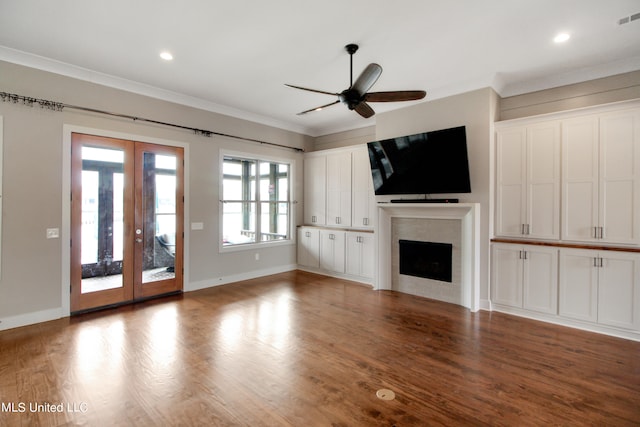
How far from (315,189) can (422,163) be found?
275 centimetres

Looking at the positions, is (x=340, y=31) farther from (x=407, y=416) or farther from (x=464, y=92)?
(x=407, y=416)

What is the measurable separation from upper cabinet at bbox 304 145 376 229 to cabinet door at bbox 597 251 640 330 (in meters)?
3.26

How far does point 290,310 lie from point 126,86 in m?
4.06

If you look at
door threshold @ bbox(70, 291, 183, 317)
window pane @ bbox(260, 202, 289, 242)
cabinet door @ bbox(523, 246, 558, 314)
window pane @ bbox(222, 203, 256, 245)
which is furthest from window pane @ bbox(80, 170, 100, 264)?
cabinet door @ bbox(523, 246, 558, 314)

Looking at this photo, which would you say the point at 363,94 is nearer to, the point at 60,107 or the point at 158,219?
the point at 158,219

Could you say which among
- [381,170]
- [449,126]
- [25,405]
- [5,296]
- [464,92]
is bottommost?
[25,405]

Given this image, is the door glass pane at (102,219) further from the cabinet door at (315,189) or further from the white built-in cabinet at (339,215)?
the cabinet door at (315,189)

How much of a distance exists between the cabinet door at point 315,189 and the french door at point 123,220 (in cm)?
282

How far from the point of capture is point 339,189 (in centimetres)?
625

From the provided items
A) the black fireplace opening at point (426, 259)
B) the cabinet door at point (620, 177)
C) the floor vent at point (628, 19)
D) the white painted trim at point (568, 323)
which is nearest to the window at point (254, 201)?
the black fireplace opening at point (426, 259)

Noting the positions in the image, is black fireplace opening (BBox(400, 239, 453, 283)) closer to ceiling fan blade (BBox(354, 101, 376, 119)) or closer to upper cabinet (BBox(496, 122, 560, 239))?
upper cabinet (BBox(496, 122, 560, 239))

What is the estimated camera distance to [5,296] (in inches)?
137

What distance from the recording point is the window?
18.6ft

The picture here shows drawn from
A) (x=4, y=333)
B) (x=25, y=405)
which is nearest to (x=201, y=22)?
(x=25, y=405)
